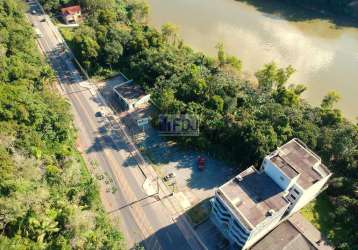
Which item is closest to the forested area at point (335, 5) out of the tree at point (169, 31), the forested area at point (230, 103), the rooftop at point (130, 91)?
the forested area at point (230, 103)

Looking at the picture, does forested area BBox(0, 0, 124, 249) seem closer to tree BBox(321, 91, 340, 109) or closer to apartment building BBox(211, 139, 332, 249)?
apartment building BBox(211, 139, 332, 249)

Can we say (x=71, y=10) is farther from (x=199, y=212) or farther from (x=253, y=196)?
(x=253, y=196)

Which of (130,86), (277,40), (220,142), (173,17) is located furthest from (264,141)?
(173,17)

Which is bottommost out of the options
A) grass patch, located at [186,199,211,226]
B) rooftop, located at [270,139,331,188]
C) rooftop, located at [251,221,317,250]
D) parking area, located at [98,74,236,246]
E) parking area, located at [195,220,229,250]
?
parking area, located at [195,220,229,250]

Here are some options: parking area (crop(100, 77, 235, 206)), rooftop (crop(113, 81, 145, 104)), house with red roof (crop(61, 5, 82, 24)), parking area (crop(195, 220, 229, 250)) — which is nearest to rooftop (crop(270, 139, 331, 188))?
parking area (crop(100, 77, 235, 206))

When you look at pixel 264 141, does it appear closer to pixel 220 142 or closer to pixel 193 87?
pixel 220 142

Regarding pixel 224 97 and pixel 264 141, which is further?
pixel 224 97
